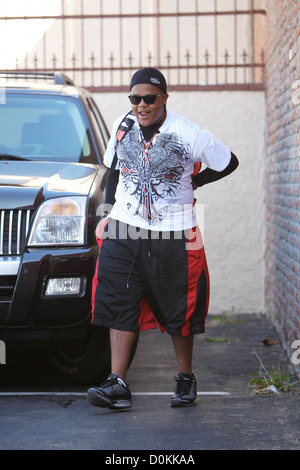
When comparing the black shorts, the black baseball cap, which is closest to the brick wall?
the black shorts

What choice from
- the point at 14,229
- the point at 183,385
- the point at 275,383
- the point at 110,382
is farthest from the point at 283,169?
the point at 110,382

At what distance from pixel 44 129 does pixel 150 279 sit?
1777 millimetres

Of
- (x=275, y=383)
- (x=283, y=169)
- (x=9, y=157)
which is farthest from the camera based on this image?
(x=283, y=169)

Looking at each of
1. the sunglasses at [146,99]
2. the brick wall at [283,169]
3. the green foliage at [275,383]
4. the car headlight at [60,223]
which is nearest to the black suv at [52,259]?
the car headlight at [60,223]

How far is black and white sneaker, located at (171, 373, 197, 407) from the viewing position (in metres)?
4.89

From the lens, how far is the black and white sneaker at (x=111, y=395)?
4703mm

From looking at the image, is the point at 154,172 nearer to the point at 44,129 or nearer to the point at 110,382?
the point at 110,382

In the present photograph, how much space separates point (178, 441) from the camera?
13.4 ft

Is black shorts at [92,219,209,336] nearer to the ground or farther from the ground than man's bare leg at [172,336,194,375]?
farther from the ground

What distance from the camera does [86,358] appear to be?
5445 mm

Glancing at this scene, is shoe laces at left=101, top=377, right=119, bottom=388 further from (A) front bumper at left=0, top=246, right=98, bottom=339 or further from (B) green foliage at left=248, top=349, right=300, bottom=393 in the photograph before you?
A: (B) green foliage at left=248, top=349, right=300, bottom=393

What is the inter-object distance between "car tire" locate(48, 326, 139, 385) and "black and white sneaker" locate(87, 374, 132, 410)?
1.48ft

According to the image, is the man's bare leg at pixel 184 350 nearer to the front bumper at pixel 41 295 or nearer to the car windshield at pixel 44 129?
the front bumper at pixel 41 295

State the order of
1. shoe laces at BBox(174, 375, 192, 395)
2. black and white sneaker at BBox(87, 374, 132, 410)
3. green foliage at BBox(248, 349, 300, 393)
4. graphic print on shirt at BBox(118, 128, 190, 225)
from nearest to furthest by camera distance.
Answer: black and white sneaker at BBox(87, 374, 132, 410), graphic print on shirt at BBox(118, 128, 190, 225), shoe laces at BBox(174, 375, 192, 395), green foliage at BBox(248, 349, 300, 393)
